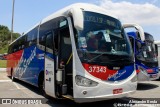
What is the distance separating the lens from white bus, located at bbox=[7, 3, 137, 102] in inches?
296

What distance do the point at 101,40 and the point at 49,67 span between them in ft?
7.07

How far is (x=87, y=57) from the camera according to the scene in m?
7.60

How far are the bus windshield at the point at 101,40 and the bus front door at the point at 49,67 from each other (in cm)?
159

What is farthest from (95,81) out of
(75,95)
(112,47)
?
(112,47)

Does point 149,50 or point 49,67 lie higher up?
point 149,50

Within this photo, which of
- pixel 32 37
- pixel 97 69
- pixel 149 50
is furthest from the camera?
pixel 149 50

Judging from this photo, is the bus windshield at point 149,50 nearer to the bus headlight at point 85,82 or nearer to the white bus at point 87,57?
the white bus at point 87,57

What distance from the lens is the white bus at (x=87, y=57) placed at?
296 inches

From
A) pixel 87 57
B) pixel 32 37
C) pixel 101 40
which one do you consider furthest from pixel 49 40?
pixel 32 37

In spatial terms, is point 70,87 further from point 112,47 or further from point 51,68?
point 112,47

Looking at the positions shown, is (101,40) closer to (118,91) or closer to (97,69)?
(97,69)

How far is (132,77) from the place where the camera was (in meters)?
8.36

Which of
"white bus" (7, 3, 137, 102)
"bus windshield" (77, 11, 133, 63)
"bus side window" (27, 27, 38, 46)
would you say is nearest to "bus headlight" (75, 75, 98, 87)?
"white bus" (7, 3, 137, 102)

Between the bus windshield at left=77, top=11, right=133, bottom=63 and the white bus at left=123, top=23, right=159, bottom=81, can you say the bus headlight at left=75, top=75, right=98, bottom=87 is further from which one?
the white bus at left=123, top=23, right=159, bottom=81
